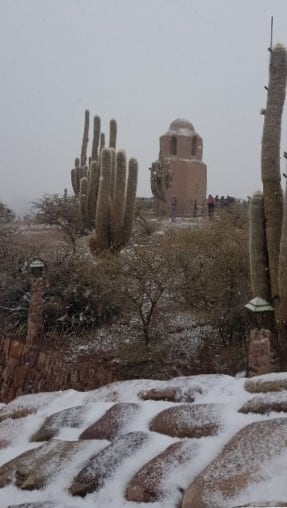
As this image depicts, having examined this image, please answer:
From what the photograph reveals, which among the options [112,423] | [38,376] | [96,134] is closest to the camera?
[112,423]

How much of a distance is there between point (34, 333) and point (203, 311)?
3.12 meters

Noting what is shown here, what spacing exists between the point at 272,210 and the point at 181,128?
24.9 m

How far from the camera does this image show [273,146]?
6.63 m

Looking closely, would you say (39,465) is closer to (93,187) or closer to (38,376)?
(38,376)

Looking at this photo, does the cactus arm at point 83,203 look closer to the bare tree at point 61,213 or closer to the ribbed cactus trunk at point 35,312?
the bare tree at point 61,213

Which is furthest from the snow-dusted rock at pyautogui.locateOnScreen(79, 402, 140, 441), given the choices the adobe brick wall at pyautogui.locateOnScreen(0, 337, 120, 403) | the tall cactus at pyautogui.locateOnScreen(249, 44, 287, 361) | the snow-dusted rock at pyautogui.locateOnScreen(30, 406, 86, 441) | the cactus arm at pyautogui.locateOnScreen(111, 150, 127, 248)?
the cactus arm at pyautogui.locateOnScreen(111, 150, 127, 248)

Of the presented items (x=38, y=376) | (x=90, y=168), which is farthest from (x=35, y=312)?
(x=90, y=168)

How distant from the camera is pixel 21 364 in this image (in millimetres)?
5738

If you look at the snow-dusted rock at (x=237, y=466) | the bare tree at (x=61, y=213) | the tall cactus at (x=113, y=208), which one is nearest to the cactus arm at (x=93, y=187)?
the bare tree at (x=61, y=213)

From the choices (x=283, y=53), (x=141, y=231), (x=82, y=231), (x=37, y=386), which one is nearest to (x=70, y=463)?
(x=37, y=386)

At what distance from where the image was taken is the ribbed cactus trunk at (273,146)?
6.45m

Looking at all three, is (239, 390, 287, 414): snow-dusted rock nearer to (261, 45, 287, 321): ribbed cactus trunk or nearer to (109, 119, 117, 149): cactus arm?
(261, 45, 287, 321): ribbed cactus trunk

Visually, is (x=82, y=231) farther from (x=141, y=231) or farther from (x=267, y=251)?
(x=267, y=251)

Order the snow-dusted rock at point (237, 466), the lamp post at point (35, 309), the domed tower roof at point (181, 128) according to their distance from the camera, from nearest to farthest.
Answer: the snow-dusted rock at point (237, 466) < the lamp post at point (35, 309) < the domed tower roof at point (181, 128)
